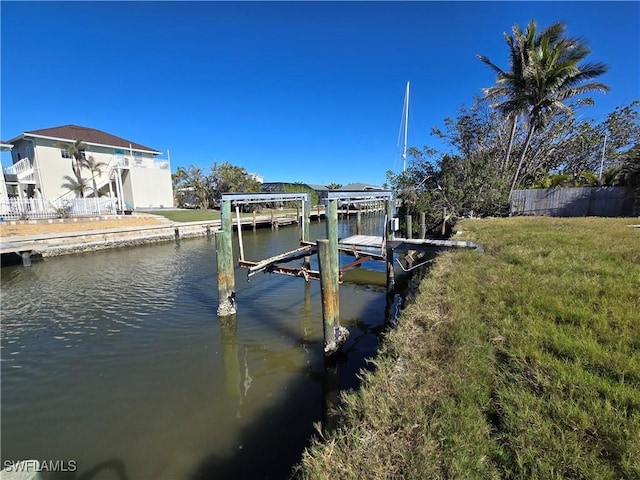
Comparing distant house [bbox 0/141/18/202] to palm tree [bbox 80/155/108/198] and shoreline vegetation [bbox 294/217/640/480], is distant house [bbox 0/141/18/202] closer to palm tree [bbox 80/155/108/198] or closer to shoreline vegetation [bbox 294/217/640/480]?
palm tree [bbox 80/155/108/198]

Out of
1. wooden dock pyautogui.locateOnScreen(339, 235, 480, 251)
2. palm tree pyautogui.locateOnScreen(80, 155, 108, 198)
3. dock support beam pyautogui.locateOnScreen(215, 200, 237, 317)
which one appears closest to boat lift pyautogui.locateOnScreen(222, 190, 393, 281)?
dock support beam pyautogui.locateOnScreen(215, 200, 237, 317)

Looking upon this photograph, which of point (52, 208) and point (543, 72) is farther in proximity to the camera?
point (52, 208)

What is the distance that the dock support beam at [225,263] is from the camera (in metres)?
7.51

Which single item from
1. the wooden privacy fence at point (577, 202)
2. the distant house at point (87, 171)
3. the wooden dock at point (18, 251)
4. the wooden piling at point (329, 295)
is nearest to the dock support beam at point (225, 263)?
the wooden piling at point (329, 295)

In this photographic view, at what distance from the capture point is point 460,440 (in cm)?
202

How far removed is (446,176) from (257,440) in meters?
18.2

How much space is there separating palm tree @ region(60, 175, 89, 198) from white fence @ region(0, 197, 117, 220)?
20.2 ft

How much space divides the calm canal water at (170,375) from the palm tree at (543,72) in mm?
15734

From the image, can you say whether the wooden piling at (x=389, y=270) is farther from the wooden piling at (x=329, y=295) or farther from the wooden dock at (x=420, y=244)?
the wooden piling at (x=329, y=295)

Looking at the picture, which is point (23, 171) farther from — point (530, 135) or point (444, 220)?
point (530, 135)

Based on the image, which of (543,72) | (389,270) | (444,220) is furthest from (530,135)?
(389,270)

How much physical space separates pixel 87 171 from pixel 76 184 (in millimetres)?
1533

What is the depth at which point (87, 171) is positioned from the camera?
Result: 27594 millimetres

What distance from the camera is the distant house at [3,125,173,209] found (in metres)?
25.2
